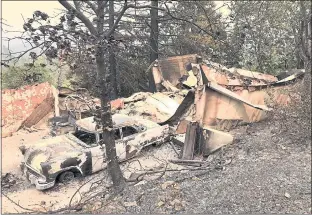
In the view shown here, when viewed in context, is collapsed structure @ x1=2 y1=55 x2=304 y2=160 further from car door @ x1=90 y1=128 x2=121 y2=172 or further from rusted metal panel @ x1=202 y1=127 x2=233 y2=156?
car door @ x1=90 y1=128 x2=121 y2=172

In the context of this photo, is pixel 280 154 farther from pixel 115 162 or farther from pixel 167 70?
pixel 167 70

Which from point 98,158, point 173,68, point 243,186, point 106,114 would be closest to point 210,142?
A: point 243,186

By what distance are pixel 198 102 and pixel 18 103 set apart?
701cm

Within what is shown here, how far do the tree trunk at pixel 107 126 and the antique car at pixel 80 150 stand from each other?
0.68 metres

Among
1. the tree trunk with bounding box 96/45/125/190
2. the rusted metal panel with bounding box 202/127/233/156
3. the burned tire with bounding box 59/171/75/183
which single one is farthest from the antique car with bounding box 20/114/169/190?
the rusted metal panel with bounding box 202/127/233/156

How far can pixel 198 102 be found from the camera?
429 inches

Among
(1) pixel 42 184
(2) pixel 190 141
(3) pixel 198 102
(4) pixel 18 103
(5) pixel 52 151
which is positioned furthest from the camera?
(4) pixel 18 103

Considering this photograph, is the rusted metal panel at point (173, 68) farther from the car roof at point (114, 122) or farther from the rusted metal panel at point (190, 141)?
the rusted metal panel at point (190, 141)

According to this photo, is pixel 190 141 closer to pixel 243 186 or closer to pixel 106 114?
pixel 243 186

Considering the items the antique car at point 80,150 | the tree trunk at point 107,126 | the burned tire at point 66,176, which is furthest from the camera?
the burned tire at point 66,176

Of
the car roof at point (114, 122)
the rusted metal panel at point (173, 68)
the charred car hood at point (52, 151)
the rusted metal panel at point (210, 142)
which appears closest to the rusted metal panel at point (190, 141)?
the rusted metal panel at point (210, 142)

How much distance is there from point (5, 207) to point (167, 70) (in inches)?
Answer: 354

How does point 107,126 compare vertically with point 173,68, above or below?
below

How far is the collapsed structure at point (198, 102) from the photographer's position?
9992mm
